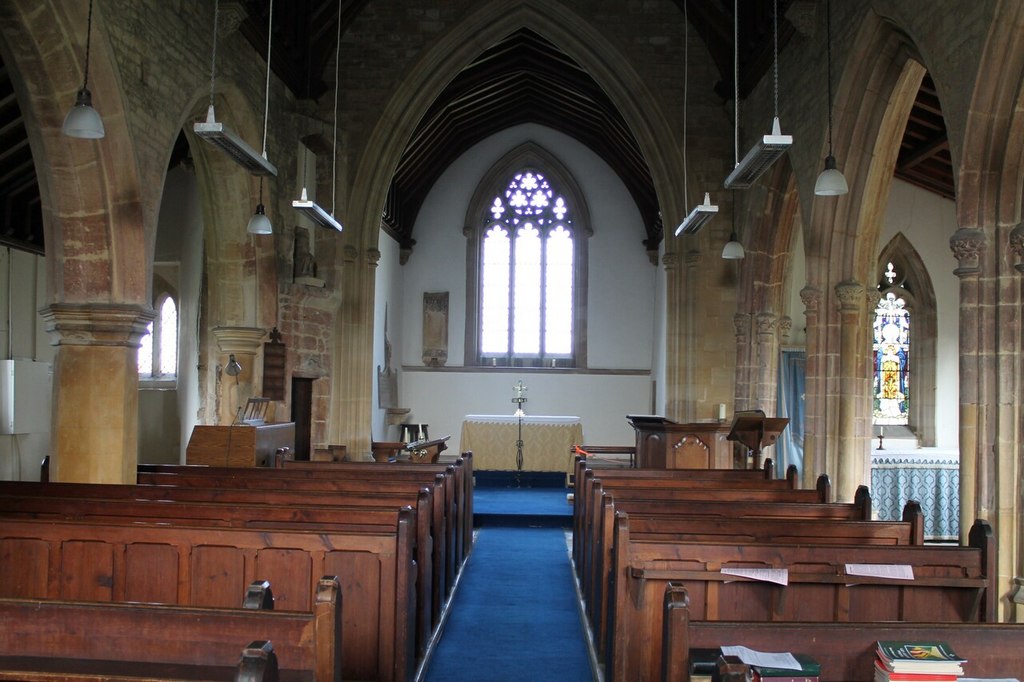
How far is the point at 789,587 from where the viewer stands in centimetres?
354

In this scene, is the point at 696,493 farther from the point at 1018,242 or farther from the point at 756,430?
the point at 756,430

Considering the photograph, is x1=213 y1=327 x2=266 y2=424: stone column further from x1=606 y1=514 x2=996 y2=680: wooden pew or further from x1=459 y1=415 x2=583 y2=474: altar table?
x1=606 y1=514 x2=996 y2=680: wooden pew

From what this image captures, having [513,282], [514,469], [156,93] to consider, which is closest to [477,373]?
A: [513,282]

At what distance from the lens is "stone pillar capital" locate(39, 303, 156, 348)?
6.20 meters

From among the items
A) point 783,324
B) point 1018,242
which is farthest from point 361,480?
point 783,324

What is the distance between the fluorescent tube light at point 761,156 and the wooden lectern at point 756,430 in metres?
1.91

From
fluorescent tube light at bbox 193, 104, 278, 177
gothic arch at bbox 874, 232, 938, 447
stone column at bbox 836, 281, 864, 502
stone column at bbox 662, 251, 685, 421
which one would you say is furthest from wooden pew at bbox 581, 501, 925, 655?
gothic arch at bbox 874, 232, 938, 447

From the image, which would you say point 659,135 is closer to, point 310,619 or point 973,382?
point 973,382

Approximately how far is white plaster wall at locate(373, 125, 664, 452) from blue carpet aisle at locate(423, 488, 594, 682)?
6.75m

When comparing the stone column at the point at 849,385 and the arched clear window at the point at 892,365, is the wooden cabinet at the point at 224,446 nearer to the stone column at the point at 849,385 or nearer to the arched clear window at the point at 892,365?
the stone column at the point at 849,385

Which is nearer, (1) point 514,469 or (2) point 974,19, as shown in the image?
(2) point 974,19

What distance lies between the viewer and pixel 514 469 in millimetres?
13258

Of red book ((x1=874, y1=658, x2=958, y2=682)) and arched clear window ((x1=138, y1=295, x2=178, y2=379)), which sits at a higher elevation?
arched clear window ((x1=138, y1=295, x2=178, y2=379))

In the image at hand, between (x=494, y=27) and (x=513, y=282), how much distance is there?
243 inches
